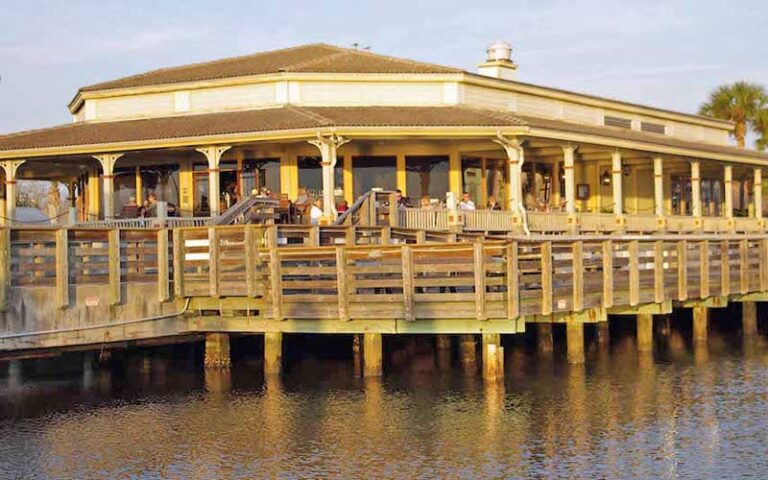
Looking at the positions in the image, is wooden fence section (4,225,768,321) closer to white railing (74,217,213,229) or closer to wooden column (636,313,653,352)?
wooden column (636,313,653,352)

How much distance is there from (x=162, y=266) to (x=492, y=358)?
689 cm

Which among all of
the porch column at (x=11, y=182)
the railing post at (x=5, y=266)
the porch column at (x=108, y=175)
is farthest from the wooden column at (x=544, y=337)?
the porch column at (x=11, y=182)

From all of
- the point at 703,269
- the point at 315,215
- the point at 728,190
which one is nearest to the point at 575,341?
the point at 703,269

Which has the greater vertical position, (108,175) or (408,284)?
(108,175)

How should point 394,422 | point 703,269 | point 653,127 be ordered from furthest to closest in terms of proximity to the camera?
point 653,127, point 703,269, point 394,422

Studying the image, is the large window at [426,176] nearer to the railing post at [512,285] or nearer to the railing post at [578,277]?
the railing post at [578,277]

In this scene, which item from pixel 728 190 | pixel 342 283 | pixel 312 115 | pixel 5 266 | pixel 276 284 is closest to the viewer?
pixel 5 266

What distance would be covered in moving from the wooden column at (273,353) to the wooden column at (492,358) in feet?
14.5

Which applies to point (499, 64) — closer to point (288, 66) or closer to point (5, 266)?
point (288, 66)

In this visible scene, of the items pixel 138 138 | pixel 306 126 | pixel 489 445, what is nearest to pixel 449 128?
pixel 306 126

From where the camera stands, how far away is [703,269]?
2873 centimetres

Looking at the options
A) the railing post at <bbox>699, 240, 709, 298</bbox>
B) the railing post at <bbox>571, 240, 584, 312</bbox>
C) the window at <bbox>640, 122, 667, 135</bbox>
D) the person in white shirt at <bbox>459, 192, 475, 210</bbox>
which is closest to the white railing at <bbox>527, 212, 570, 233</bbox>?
the person in white shirt at <bbox>459, 192, 475, 210</bbox>

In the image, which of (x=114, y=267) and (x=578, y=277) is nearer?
(x=114, y=267)

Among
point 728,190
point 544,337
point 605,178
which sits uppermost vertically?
point 605,178
